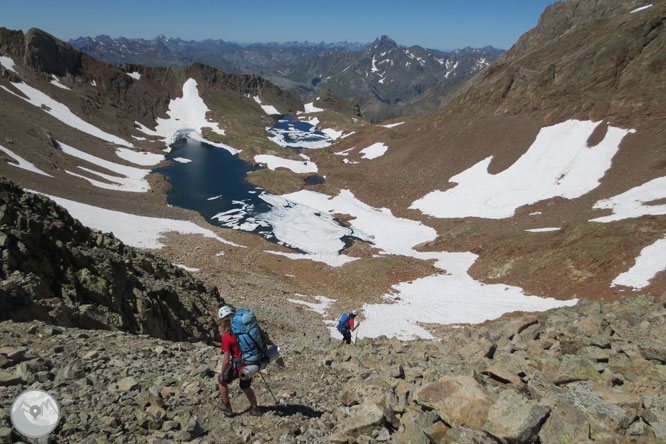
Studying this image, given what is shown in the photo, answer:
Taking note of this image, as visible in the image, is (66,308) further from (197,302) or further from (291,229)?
(291,229)

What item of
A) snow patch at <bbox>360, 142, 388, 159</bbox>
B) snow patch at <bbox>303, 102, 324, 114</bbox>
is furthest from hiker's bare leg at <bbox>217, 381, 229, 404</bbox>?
snow patch at <bbox>303, 102, 324, 114</bbox>

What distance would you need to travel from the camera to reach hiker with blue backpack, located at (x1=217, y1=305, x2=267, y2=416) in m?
7.14

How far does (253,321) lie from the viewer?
23.6 ft

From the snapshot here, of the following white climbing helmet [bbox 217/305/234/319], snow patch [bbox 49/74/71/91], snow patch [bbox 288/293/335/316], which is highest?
snow patch [bbox 49/74/71/91]

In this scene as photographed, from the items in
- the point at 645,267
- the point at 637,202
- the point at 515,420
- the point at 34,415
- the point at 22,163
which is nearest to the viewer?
the point at 34,415

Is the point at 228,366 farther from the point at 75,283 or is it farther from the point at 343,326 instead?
the point at 343,326

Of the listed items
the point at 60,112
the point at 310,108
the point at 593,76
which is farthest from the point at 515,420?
the point at 310,108

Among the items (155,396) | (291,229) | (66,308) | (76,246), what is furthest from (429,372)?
(291,229)

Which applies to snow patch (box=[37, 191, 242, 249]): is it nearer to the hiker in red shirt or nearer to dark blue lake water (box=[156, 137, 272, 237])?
dark blue lake water (box=[156, 137, 272, 237])

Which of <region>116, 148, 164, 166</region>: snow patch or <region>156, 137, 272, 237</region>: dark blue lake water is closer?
<region>156, 137, 272, 237</region>: dark blue lake water

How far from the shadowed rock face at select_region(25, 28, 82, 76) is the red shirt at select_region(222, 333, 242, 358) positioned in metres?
128

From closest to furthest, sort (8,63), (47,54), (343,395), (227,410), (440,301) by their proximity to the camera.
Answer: (227,410)
(343,395)
(440,301)
(8,63)
(47,54)

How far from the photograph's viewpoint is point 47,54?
102m

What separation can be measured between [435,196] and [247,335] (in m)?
50.6
